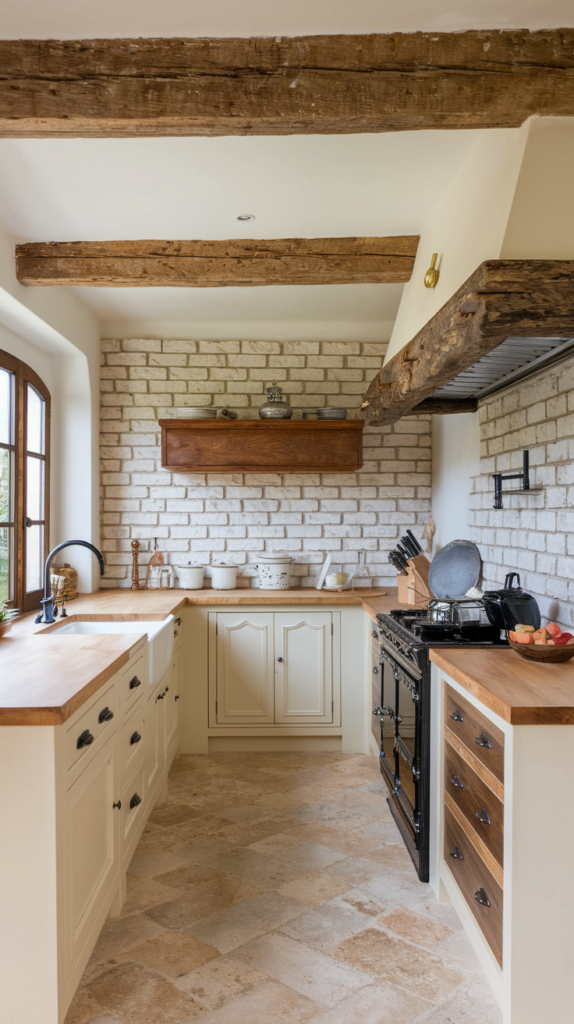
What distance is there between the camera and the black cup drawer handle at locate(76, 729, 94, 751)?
76.6 inches

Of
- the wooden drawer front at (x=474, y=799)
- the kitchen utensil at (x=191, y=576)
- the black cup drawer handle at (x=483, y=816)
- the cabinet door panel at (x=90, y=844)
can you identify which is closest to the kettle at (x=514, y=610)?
the wooden drawer front at (x=474, y=799)

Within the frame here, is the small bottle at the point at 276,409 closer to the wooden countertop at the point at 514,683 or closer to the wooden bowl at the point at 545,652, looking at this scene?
the wooden countertop at the point at 514,683

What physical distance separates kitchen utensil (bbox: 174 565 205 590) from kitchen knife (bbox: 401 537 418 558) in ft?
4.41

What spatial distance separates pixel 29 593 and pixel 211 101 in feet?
9.25

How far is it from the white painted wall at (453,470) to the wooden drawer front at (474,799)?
5.61 ft

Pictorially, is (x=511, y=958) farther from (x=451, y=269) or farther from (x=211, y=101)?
(x=211, y=101)

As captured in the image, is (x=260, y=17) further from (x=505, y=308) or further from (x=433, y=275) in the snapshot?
(x=433, y=275)

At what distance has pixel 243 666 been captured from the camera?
4141mm

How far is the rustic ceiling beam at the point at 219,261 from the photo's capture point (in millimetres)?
3230

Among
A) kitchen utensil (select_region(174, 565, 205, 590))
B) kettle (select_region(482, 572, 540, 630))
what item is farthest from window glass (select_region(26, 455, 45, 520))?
kettle (select_region(482, 572, 540, 630))

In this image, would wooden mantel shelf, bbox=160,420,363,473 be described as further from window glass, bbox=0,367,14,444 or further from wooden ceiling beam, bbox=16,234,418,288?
wooden ceiling beam, bbox=16,234,418,288

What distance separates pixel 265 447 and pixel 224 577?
2.84 ft

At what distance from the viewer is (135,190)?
272cm

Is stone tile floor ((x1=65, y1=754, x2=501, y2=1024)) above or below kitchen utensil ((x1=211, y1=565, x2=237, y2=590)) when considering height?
below
